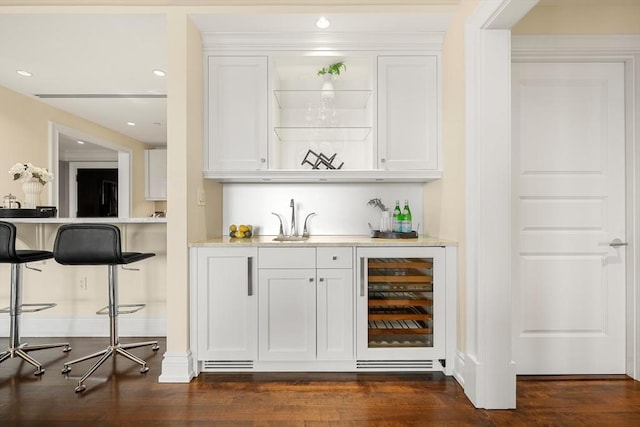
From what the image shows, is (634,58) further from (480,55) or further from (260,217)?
(260,217)

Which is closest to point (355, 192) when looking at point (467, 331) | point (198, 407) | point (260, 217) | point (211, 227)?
point (260, 217)

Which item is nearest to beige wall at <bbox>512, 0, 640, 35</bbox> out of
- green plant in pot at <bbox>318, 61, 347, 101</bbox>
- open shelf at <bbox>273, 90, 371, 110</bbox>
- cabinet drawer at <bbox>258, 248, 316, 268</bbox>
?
open shelf at <bbox>273, 90, 371, 110</bbox>

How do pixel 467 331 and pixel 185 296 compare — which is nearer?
pixel 467 331

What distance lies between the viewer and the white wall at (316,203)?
10.6ft

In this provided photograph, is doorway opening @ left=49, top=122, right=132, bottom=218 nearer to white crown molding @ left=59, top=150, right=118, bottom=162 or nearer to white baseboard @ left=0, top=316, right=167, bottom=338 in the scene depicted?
white crown molding @ left=59, top=150, right=118, bottom=162

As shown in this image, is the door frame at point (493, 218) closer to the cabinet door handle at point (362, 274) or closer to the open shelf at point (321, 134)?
the cabinet door handle at point (362, 274)

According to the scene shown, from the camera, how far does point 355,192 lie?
10.6 ft

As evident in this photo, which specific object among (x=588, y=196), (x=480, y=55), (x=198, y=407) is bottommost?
(x=198, y=407)

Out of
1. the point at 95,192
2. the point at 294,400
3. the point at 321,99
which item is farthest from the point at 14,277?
the point at 95,192

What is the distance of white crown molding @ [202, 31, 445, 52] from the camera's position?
108 inches

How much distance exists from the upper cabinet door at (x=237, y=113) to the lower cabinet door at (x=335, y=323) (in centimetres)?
109

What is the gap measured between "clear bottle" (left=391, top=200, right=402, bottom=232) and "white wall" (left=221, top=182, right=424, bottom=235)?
9 centimetres

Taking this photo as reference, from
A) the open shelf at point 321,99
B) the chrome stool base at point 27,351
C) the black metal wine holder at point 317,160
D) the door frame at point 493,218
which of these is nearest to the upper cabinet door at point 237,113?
the open shelf at point 321,99

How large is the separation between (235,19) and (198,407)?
247 centimetres
